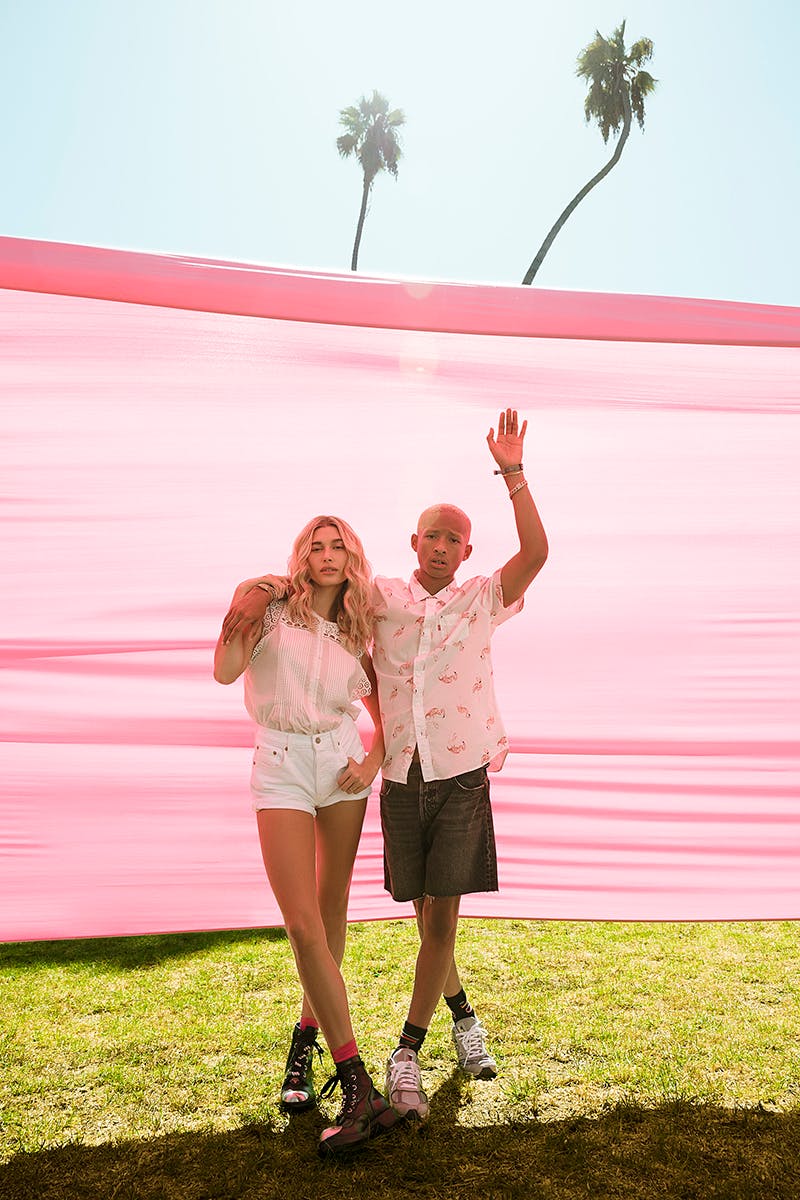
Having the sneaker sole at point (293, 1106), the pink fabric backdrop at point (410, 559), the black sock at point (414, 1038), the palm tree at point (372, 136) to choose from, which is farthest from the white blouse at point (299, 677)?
the palm tree at point (372, 136)

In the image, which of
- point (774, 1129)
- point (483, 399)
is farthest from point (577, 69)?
point (774, 1129)

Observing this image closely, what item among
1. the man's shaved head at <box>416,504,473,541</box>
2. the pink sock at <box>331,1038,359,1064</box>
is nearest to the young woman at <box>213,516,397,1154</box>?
the pink sock at <box>331,1038,359,1064</box>

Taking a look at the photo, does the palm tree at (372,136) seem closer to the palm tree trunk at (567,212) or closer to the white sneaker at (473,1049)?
the palm tree trunk at (567,212)

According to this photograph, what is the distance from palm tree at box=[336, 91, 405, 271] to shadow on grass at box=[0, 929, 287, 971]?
919 inches

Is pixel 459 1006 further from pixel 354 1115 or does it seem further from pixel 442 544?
pixel 442 544

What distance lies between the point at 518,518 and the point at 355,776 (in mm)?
791

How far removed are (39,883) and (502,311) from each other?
2.12 meters

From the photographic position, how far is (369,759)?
257 centimetres

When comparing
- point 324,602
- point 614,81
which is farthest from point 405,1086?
point 614,81

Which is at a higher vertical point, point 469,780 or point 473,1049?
point 469,780

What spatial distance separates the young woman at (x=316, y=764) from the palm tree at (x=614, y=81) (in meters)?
18.3

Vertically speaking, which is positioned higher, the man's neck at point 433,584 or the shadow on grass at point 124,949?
the man's neck at point 433,584

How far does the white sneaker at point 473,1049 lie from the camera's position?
9.15 feet

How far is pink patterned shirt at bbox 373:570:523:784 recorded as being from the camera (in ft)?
8.50
